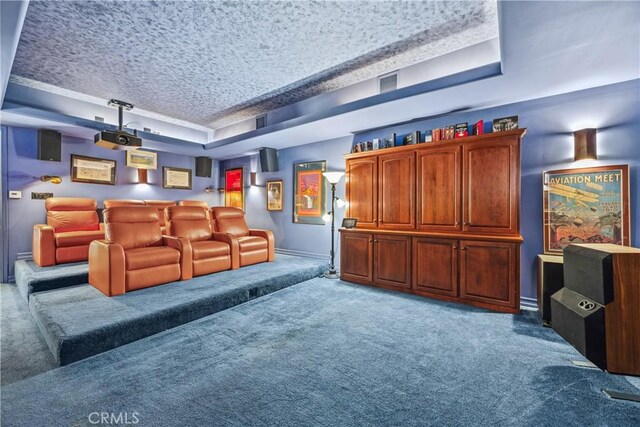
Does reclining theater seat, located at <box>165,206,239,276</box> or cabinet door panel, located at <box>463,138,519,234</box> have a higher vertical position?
Answer: cabinet door panel, located at <box>463,138,519,234</box>

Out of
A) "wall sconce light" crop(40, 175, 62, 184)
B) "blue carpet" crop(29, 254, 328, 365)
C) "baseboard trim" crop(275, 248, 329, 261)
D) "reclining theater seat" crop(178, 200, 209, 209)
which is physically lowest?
"blue carpet" crop(29, 254, 328, 365)

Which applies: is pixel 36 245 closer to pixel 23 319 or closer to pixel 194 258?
pixel 23 319

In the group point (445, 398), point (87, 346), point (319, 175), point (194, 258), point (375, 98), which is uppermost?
point (375, 98)

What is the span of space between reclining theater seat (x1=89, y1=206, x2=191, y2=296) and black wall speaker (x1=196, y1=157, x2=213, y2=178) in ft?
11.2

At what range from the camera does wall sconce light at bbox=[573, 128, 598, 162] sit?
2.87 meters

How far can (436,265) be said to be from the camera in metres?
3.52

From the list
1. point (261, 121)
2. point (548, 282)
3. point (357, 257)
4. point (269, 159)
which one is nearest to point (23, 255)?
point (269, 159)

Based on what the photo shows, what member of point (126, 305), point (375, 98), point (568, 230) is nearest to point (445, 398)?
point (568, 230)

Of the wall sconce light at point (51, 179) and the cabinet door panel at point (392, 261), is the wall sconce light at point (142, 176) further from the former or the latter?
the cabinet door panel at point (392, 261)

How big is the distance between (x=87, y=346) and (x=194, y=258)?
1810 mm

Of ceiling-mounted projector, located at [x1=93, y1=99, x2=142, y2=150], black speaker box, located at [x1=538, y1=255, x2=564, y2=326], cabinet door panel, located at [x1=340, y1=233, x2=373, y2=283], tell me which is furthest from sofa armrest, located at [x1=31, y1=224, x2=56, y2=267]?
black speaker box, located at [x1=538, y1=255, x2=564, y2=326]

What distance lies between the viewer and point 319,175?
5.36m

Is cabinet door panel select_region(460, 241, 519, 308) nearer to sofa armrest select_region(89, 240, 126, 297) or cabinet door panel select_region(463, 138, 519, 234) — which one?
cabinet door panel select_region(463, 138, 519, 234)

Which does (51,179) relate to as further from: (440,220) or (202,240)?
(440,220)
